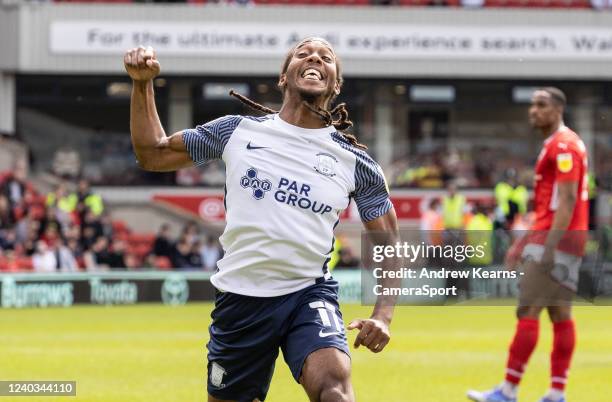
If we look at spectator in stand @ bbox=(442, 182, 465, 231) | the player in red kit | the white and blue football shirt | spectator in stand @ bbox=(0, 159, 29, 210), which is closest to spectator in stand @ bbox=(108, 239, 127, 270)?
spectator in stand @ bbox=(0, 159, 29, 210)

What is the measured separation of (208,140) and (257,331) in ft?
3.23

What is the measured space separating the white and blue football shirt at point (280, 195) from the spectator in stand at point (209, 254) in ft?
63.2

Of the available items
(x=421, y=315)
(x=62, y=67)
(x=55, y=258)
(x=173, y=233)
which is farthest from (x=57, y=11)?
(x=421, y=315)

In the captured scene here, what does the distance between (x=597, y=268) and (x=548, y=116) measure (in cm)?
186

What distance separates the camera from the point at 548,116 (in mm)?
10188

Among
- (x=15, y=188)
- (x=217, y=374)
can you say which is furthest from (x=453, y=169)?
(x=217, y=374)

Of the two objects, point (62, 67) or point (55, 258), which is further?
point (62, 67)

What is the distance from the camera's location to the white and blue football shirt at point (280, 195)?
6.55 meters

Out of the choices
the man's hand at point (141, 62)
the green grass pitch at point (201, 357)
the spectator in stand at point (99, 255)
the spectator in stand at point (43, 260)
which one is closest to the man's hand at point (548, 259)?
the green grass pitch at point (201, 357)

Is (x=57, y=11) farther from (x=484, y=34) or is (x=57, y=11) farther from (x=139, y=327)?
(x=139, y=327)

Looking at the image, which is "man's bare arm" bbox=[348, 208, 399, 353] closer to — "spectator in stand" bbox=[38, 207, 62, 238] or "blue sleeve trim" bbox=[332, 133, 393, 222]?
"blue sleeve trim" bbox=[332, 133, 393, 222]

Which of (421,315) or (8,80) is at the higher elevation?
(8,80)

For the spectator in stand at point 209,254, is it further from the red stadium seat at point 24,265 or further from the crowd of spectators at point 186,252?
the red stadium seat at point 24,265

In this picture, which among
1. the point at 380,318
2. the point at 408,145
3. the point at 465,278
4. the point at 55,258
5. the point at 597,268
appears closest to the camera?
the point at 380,318
